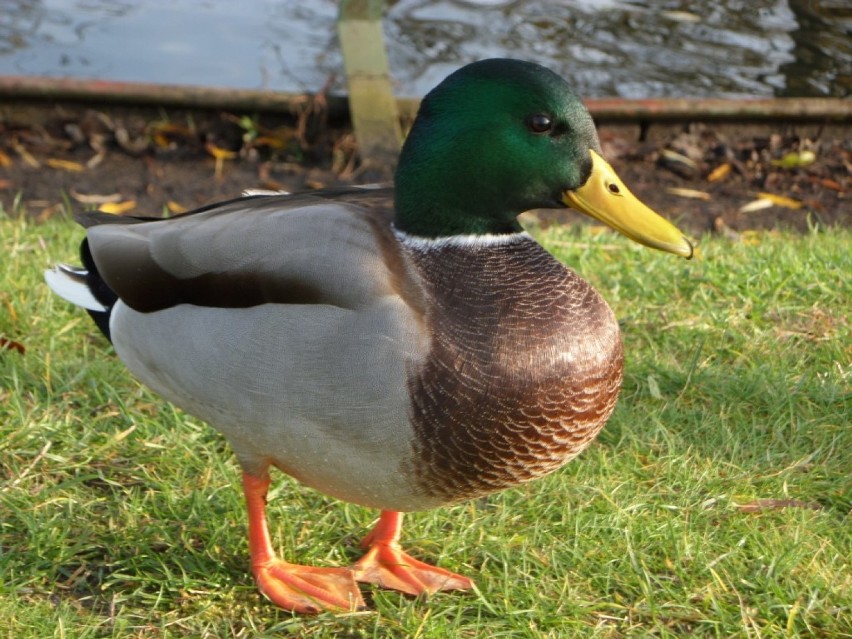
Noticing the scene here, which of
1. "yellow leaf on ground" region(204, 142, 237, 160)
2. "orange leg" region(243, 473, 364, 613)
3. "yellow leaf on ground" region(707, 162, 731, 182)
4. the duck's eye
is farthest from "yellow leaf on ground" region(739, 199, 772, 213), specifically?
"orange leg" region(243, 473, 364, 613)

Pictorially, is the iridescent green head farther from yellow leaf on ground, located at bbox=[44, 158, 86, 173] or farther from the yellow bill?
yellow leaf on ground, located at bbox=[44, 158, 86, 173]

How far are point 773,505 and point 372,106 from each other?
2959 mm

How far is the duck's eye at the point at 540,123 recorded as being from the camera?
233 cm

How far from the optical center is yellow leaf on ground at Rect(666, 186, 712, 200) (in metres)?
5.15

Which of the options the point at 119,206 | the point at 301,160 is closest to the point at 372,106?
the point at 301,160

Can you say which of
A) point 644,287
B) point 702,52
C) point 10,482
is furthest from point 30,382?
point 702,52

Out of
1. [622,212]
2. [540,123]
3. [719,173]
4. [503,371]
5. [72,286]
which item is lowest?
[719,173]

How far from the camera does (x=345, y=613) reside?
2.53 m

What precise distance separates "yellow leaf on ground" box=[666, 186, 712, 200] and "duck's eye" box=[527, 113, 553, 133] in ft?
9.73

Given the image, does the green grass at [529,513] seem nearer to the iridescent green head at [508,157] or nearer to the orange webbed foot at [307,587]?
A: the orange webbed foot at [307,587]

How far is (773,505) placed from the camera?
9.40 feet

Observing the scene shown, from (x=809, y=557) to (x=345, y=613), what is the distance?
106 cm

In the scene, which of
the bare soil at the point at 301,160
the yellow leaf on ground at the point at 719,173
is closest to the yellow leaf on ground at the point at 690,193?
the bare soil at the point at 301,160

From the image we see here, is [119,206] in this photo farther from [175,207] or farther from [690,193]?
[690,193]
